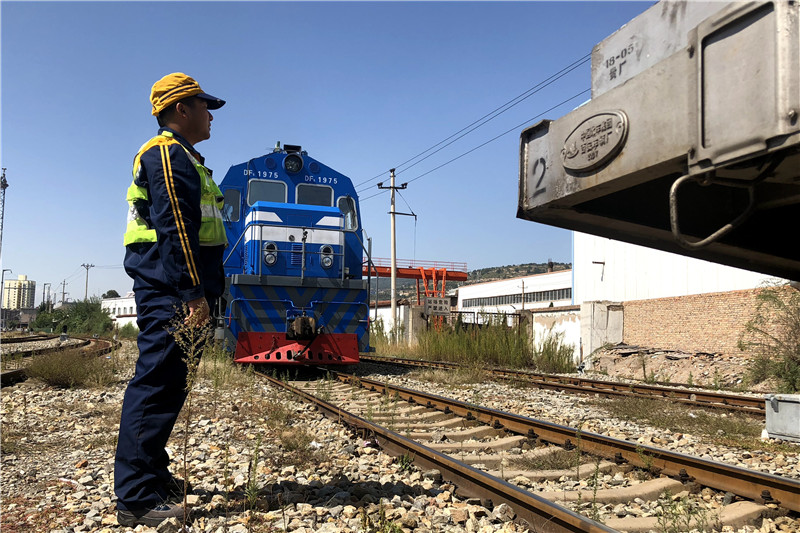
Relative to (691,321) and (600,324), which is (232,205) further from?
(691,321)

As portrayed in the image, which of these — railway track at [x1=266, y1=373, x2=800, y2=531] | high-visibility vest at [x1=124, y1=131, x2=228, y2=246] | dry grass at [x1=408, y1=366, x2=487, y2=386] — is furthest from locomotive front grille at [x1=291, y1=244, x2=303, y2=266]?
high-visibility vest at [x1=124, y1=131, x2=228, y2=246]

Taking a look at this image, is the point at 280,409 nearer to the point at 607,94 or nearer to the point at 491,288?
the point at 607,94

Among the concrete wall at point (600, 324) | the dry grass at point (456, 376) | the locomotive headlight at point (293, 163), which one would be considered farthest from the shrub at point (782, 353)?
the locomotive headlight at point (293, 163)

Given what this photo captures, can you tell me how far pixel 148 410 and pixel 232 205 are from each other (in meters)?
8.28

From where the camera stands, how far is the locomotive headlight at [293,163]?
11.0 metres

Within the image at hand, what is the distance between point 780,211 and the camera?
268cm

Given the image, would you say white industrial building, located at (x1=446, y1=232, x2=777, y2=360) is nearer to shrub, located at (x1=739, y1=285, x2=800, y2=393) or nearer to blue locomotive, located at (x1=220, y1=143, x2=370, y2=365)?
shrub, located at (x1=739, y1=285, x2=800, y2=393)

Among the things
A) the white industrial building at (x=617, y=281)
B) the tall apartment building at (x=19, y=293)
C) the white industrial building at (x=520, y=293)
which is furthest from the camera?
the tall apartment building at (x=19, y=293)

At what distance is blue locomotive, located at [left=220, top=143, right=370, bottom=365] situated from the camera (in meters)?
9.20

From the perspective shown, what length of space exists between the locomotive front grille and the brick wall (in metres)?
13.3

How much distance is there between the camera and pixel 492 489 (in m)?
3.21

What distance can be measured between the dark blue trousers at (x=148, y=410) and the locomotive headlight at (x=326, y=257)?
279 inches

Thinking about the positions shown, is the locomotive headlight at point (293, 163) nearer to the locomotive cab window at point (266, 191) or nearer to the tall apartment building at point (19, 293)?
the locomotive cab window at point (266, 191)

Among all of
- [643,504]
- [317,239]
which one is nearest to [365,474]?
[643,504]
